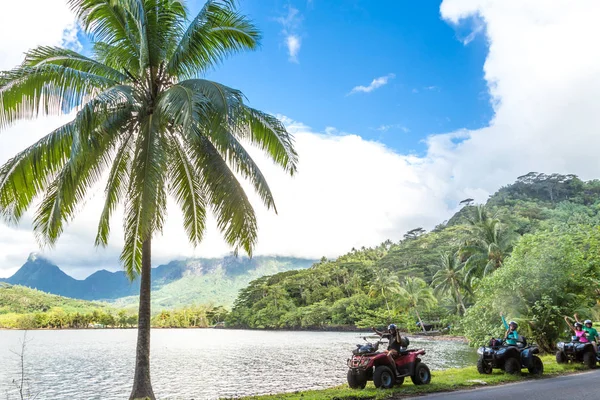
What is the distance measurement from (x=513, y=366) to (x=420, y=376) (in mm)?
3441

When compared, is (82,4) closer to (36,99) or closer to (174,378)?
(36,99)

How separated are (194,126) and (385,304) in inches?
2921

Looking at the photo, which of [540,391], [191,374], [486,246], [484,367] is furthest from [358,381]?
[486,246]

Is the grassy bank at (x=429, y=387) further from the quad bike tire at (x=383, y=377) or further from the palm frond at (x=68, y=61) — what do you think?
the palm frond at (x=68, y=61)

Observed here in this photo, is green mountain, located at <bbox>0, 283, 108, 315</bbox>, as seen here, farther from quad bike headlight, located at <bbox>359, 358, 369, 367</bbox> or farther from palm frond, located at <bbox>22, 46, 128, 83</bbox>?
quad bike headlight, located at <bbox>359, 358, 369, 367</bbox>

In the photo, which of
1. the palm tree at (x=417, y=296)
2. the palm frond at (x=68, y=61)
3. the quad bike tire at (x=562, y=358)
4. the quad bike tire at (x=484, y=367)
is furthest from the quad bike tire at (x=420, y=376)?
the palm tree at (x=417, y=296)

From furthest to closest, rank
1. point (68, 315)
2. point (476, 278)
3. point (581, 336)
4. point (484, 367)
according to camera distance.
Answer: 1. point (68, 315)
2. point (476, 278)
3. point (581, 336)
4. point (484, 367)

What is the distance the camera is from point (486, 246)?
42.0m

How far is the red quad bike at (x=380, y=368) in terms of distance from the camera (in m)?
11.4

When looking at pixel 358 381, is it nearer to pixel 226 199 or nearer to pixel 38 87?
pixel 226 199

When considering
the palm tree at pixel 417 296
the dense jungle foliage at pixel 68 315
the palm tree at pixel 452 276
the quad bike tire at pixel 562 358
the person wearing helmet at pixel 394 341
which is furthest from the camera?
the dense jungle foliage at pixel 68 315

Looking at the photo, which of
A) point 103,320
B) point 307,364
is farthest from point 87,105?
point 103,320

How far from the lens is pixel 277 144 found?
12320 millimetres

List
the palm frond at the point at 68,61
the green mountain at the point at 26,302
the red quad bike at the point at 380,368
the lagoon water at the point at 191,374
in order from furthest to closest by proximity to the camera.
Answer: the green mountain at the point at 26,302, the lagoon water at the point at 191,374, the red quad bike at the point at 380,368, the palm frond at the point at 68,61
